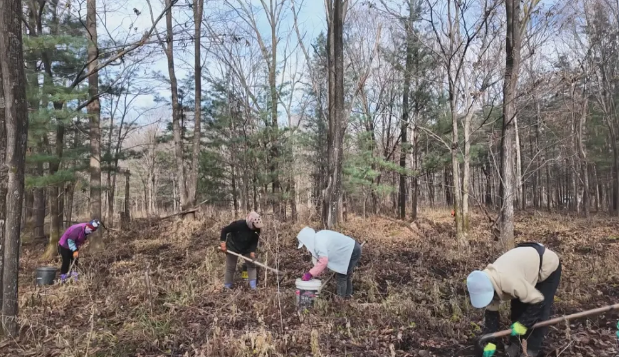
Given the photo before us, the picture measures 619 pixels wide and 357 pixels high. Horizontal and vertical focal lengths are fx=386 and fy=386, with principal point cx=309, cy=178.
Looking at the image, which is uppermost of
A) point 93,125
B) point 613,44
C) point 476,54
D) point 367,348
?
point 613,44

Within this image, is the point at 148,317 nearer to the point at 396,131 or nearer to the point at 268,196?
the point at 268,196

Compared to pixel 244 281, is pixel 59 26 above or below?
above

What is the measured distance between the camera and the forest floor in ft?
13.4

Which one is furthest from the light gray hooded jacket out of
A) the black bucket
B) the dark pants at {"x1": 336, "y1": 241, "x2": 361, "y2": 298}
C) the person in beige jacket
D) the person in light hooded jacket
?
the black bucket

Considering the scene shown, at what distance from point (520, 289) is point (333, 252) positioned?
8.62 feet

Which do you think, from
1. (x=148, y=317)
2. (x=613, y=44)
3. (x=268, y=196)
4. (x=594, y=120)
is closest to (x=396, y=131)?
(x=268, y=196)

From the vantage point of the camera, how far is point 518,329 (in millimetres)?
3576

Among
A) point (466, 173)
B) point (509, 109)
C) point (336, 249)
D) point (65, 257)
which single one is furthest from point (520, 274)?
point (65, 257)

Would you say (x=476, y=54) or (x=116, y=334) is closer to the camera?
(x=116, y=334)

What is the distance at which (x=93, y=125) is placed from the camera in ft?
35.8

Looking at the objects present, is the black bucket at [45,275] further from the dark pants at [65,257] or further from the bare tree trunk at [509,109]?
the bare tree trunk at [509,109]

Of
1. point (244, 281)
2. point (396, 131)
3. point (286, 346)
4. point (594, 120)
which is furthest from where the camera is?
point (594, 120)

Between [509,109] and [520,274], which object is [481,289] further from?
[509,109]

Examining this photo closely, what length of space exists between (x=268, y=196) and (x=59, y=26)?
9316mm
